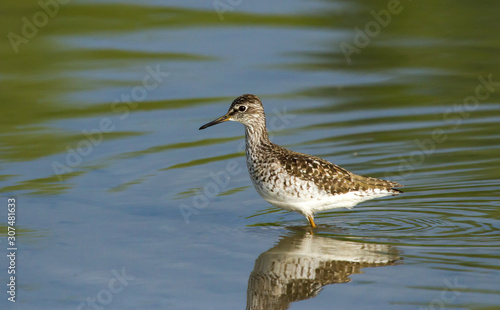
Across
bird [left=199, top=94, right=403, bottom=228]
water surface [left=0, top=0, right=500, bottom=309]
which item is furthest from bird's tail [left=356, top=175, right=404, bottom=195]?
water surface [left=0, top=0, right=500, bottom=309]

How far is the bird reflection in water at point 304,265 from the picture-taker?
9375mm

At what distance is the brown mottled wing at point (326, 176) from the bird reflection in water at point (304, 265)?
74 cm

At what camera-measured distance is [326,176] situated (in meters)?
11.8

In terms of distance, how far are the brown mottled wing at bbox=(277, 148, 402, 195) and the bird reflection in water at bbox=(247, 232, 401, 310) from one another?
740mm

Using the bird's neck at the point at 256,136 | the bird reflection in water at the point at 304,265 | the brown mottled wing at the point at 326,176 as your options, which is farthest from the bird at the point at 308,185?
the bird reflection in water at the point at 304,265

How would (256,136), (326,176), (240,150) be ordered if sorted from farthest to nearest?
(240,150), (256,136), (326,176)

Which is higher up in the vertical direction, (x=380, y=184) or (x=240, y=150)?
(x=240, y=150)

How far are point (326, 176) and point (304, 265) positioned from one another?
1861 millimetres

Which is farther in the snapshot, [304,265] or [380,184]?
[380,184]

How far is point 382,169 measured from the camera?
14.0 metres

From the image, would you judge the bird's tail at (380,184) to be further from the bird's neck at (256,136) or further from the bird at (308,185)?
the bird's neck at (256,136)

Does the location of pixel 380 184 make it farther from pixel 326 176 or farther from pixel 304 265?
pixel 304 265

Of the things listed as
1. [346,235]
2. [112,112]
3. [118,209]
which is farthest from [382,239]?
[112,112]

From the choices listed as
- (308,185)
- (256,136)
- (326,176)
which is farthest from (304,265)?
(256,136)
